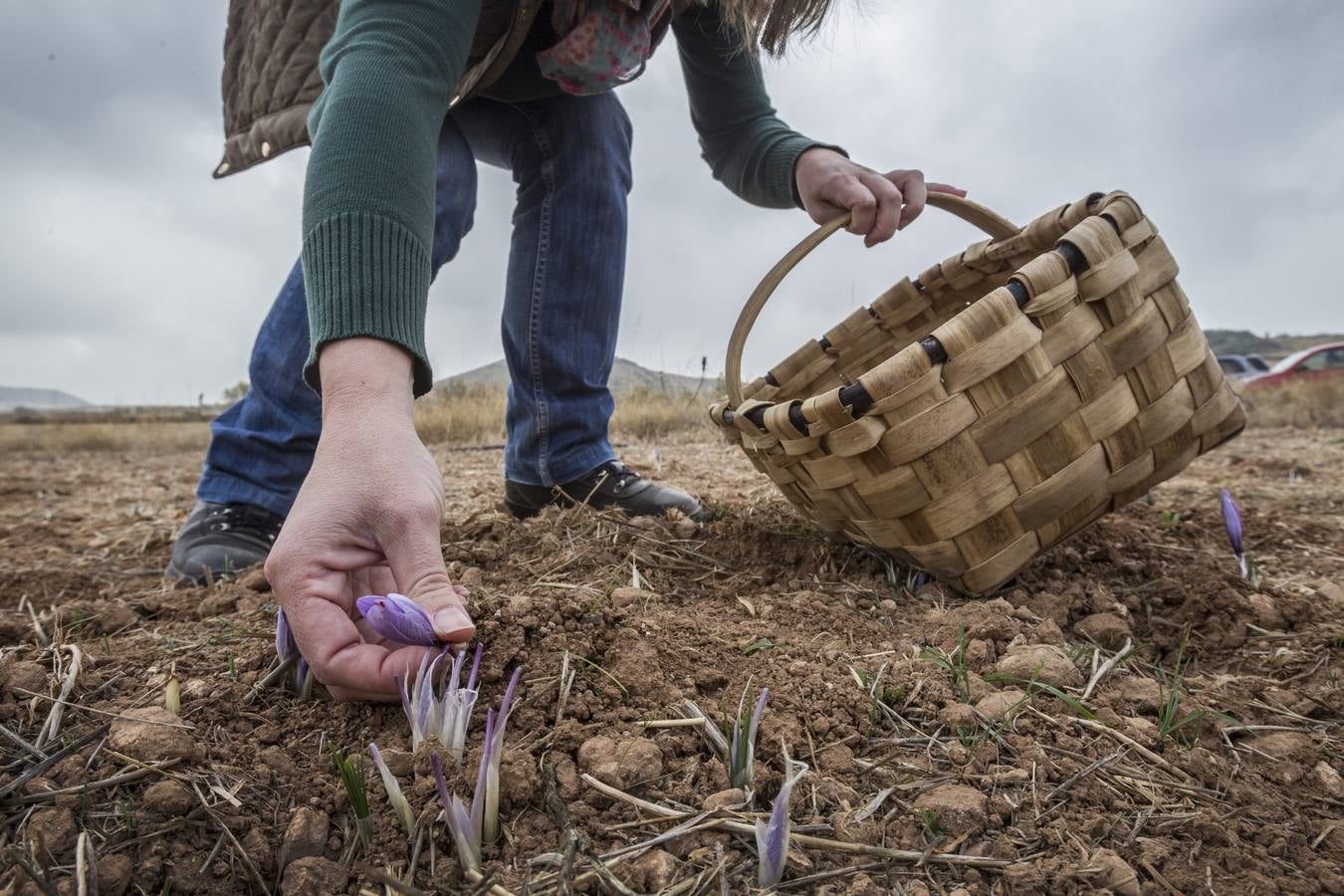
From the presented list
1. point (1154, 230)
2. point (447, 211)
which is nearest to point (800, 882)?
point (1154, 230)

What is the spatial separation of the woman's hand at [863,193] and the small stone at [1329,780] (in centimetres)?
120

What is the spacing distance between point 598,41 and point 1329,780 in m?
1.77

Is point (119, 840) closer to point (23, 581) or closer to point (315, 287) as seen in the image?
point (315, 287)

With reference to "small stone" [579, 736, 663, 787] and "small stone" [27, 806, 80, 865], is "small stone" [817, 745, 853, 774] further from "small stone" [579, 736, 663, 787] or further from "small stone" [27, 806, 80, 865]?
"small stone" [27, 806, 80, 865]

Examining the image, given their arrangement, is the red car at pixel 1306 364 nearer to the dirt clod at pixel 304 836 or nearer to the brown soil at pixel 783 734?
the brown soil at pixel 783 734

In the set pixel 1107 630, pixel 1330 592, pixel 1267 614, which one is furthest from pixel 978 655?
pixel 1330 592

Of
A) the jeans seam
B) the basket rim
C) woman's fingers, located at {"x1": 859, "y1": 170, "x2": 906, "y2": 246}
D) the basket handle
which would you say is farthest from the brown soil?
woman's fingers, located at {"x1": 859, "y1": 170, "x2": 906, "y2": 246}

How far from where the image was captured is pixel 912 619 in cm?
134

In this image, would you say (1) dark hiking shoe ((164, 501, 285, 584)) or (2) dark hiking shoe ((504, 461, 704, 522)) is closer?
(1) dark hiking shoe ((164, 501, 285, 584))

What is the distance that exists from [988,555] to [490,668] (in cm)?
85

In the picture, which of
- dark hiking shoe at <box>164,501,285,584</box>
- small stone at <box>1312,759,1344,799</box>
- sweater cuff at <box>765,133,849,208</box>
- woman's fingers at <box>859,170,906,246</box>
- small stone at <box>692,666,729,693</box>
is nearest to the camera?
small stone at <box>1312,759,1344,799</box>

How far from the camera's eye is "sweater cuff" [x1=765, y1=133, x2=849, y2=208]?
1938 mm

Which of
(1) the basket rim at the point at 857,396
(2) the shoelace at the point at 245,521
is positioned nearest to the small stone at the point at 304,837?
(1) the basket rim at the point at 857,396

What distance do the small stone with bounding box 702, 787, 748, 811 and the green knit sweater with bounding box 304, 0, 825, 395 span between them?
676 millimetres
